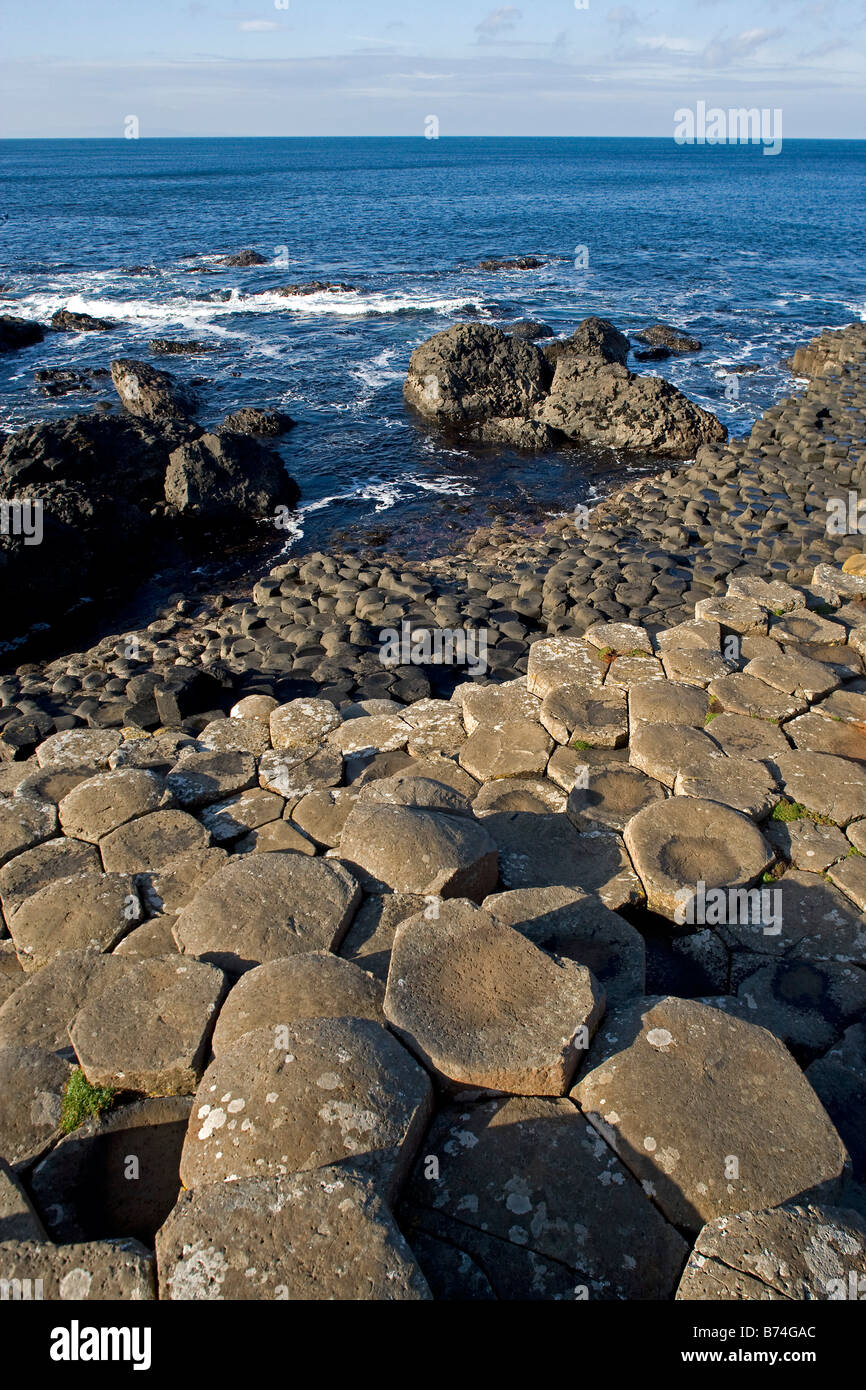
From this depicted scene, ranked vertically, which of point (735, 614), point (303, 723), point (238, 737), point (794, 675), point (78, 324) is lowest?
point (238, 737)

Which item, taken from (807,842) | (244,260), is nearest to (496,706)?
(807,842)

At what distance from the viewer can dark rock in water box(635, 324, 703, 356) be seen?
102ft

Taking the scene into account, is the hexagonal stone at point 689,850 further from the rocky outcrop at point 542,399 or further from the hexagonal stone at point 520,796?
the rocky outcrop at point 542,399

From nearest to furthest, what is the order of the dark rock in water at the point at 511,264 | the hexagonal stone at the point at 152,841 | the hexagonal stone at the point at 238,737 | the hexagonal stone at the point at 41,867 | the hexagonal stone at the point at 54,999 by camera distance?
the hexagonal stone at the point at 54,999, the hexagonal stone at the point at 41,867, the hexagonal stone at the point at 152,841, the hexagonal stone at the point at 238,737, the dark rock in water at the point at 511,264

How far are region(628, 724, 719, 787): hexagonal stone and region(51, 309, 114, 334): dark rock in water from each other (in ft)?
122

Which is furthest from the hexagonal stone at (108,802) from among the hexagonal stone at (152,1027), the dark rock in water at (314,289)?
the dark rock in water at (314,289)

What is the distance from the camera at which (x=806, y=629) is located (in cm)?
892

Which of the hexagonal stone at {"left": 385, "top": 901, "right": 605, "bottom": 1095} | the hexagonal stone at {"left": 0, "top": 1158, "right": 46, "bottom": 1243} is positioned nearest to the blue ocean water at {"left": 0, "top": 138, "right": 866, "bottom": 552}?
the hexagonal stone at {"left": 385, "top": 901, "right": 605, "bottom": 1095}

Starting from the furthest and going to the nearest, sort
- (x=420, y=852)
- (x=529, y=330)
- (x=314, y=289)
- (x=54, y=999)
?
(x=314, y=289), (x=529, y=330), (x=420, y=852), (x=54, y=999)

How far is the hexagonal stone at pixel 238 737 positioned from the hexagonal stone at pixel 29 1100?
144 inches

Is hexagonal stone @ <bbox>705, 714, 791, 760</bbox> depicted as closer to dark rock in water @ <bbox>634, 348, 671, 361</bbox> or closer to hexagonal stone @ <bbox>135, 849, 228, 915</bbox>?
hexagonal stone @ <bbox>135, 849, 228, 915</bbox>

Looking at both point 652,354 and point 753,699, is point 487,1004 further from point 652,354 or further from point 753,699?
point 652,354

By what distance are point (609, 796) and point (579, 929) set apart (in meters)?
1.69

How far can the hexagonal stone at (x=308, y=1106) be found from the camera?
3502mm
